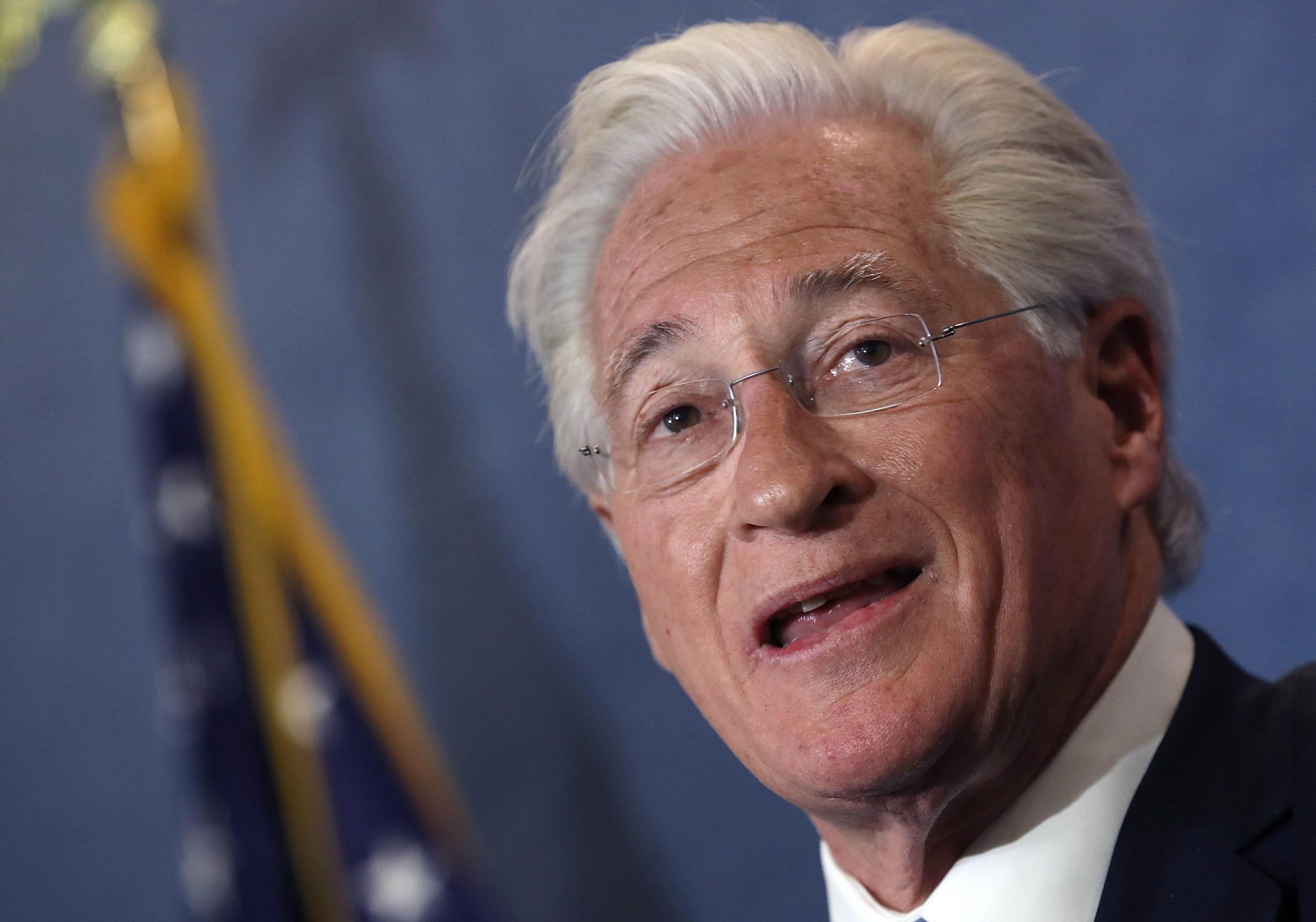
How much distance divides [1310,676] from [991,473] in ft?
1.28

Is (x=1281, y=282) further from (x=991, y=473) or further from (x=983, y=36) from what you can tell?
(x=991, y=473)

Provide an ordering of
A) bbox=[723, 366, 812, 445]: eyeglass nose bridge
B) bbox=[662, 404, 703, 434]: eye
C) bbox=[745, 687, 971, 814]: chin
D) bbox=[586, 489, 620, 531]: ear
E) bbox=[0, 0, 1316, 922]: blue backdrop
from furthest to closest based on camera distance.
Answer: bbox=[0, 0, 1316, 922]: blue backdrop → bbox=[586, 489, 620, 531]: ear → bbox=[662, 404, 703, 434]: eye → bbox=[723, 366, 812, 445]: eyeglass nose bridge → bbox=[745, 687, 971, 814]: chin

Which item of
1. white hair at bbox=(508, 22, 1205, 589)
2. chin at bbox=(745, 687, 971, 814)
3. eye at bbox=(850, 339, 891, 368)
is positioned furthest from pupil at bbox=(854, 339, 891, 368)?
chin at bbox=(745, 687, 971, 814)

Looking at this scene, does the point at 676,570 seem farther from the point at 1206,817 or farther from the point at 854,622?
the point at 1206,817

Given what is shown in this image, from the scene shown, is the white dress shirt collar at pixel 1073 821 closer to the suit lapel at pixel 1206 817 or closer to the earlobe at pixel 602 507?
the suit lapel at pixel 1206 817

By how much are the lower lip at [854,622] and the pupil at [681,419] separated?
0.91ft

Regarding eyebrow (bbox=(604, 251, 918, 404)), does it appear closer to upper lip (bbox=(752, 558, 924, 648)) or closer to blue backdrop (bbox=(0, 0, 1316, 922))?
upper lip (bbox=(752, 558, 924, 648))

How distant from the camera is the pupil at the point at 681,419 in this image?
4.07 ft

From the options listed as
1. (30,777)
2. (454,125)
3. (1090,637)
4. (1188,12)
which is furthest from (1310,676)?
(30,777)

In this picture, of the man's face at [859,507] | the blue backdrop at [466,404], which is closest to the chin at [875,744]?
the man's face at [859,507]

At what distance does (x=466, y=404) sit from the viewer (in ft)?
7.78

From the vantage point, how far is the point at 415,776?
2.19 metres

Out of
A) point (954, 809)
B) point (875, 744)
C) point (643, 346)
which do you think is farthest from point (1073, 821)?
point (643, 346)

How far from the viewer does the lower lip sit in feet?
3.38
